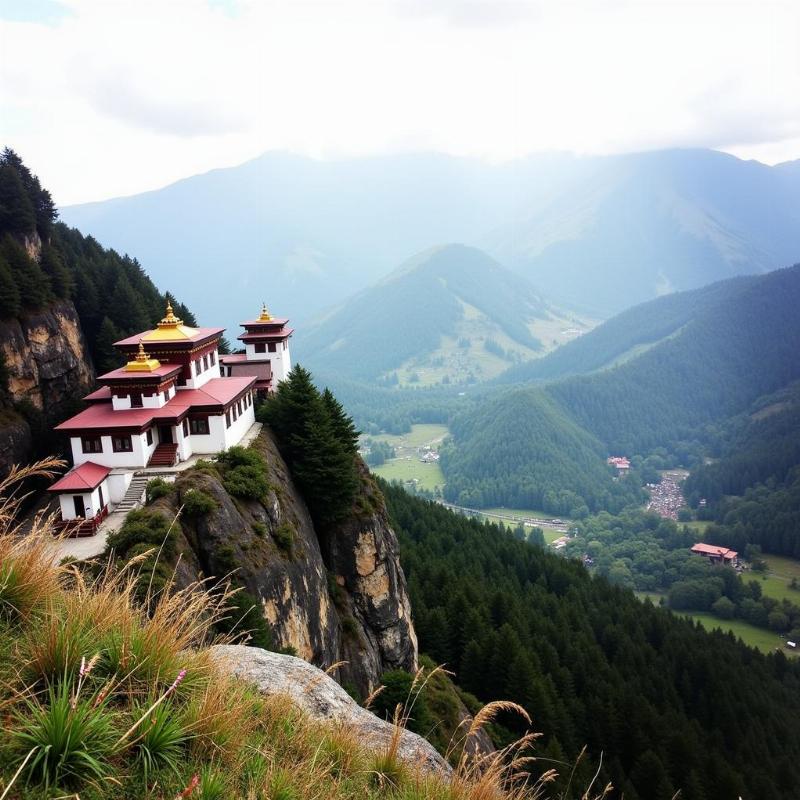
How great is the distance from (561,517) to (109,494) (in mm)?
142781

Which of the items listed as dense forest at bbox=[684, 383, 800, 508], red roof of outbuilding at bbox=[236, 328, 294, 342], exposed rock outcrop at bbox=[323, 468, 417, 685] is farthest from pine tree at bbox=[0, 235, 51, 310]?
dense forest at bbox=[684, 383, 800, 508]

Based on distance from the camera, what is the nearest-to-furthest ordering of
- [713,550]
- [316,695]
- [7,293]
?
[316,695] < [7,293] < [713,550]

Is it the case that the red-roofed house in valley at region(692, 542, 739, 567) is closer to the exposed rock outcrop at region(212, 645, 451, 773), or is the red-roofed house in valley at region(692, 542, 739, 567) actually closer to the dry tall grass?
the exposed rock outcrop at region(212, 645, 451, 773)

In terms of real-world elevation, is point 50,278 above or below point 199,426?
above

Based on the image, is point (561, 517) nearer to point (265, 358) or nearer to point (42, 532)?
point (265, 358)

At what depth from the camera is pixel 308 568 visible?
26.4 m

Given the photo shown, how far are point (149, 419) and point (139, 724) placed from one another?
79.7 ft

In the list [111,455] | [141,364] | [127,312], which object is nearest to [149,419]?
[111,455]

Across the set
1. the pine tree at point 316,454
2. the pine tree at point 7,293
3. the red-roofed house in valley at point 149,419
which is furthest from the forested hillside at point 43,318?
the pine tree at point 316,454

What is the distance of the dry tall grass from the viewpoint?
4.61 metres

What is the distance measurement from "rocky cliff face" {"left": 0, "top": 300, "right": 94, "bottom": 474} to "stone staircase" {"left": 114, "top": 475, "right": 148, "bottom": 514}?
7441 mm

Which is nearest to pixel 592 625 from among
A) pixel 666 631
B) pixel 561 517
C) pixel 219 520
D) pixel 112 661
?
pixel 666 631

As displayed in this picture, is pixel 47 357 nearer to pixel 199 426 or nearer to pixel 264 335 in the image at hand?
pixel 199 426

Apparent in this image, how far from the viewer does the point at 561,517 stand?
15650 centimetres
